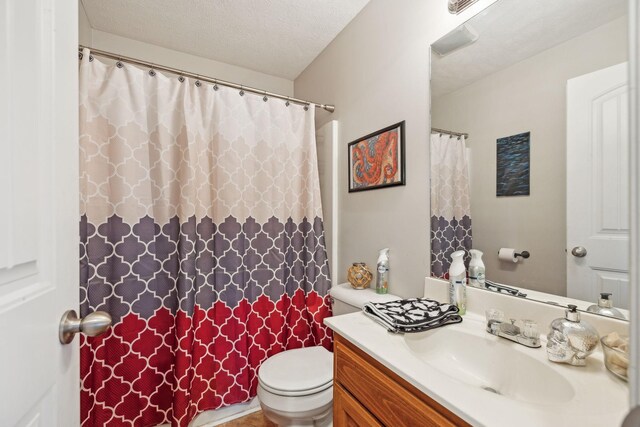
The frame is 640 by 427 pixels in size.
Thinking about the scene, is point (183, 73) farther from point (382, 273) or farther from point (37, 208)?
point (382, 273)

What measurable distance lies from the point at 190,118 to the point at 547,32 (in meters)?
1.54

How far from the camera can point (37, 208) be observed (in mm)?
444

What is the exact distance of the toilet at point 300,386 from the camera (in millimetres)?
1149

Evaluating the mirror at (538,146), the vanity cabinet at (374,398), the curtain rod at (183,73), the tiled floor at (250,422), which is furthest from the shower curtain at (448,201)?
the tiled floor at (250,422)

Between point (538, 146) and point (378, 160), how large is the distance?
2.32 feet

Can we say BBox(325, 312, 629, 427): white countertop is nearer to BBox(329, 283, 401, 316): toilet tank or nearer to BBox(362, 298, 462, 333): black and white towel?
BBox(362, 298, 462, 333): black and white towel

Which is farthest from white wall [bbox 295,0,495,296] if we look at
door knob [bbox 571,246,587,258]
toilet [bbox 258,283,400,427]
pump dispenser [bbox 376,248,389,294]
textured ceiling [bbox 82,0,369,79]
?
door knob [bbox 571,246,587,258]

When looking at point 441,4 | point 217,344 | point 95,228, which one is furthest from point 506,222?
point 95,228

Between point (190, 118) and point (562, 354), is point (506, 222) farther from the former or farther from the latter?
point (190, 118)

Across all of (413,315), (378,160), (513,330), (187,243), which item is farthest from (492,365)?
(187,243)

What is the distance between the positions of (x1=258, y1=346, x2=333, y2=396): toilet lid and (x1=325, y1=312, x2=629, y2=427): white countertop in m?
0.54

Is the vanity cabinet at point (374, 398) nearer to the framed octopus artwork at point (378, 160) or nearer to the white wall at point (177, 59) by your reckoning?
the framed octopus artwork at point (378, 160)

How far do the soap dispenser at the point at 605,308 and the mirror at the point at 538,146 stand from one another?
12 mm

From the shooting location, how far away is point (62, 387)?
1.72 feet
